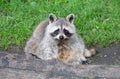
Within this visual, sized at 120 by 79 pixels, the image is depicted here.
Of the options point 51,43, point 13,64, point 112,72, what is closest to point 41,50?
point 51,43

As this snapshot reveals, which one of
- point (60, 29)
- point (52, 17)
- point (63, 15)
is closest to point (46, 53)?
point (60, 29)

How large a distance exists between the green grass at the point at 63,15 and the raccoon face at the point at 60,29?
84 centimetres

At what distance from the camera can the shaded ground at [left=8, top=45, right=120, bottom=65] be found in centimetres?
621

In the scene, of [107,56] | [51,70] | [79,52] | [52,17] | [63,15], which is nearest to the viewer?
[51,70]

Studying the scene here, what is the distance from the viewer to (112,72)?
4.40 meters

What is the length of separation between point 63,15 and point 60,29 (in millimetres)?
1558

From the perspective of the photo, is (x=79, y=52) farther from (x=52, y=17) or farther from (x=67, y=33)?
(x=52, y=17)

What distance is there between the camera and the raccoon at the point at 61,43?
5.93 m

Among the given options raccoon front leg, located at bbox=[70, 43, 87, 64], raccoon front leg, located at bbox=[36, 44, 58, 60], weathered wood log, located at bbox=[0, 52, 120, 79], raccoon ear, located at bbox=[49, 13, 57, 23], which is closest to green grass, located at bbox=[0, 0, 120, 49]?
raccoon front leg, located at bbox=[70, 43, 87, 64]

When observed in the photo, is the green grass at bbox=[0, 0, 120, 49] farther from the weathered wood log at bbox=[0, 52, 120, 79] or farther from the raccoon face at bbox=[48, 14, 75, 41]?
the weathered wood log at bbox=[0, 52, 120, 79]

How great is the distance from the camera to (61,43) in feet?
20.0

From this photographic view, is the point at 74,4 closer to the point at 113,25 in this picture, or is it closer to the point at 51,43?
the point at 113,25

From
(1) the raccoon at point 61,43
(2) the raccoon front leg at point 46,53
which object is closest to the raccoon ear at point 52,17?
(1) the raccoon at point 61,43

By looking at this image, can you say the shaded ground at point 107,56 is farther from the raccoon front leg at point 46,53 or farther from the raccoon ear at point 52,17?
the raccoon ear at point 52,17
